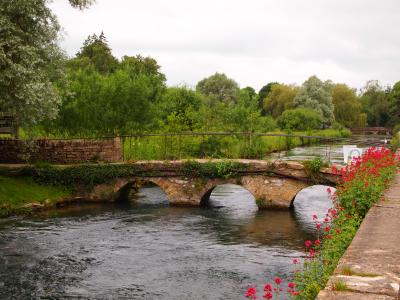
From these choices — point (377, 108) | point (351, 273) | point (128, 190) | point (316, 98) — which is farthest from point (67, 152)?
point (377, 108)

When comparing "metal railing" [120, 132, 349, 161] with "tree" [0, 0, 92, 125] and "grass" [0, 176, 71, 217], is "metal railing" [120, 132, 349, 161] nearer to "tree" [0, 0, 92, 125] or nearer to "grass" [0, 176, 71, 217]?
"grass" [0, 176, 71, 217]

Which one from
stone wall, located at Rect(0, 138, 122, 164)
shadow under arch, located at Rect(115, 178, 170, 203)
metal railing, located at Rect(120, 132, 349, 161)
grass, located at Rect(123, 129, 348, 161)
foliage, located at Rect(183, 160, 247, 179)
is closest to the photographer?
foliage, located at Rect(183, 160, 247, 179)

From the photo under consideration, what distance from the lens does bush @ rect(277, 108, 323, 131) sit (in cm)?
5572

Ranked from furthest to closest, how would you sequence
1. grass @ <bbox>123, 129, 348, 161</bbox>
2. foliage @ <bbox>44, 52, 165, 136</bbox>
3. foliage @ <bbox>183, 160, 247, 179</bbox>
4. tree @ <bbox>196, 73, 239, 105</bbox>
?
tree @ <bbox>196, 73, 239, 105</bbox>, foliage @ <bbox>44, 52, 165, 136</bbox>, grass @ <bbox>123, 129, 348, 161</bbox>, foliage @ <bbox>183, 160, 247, 179</bbox>

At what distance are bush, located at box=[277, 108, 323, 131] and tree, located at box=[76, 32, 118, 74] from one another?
20.3 meters

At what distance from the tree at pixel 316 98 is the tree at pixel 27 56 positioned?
164 ft

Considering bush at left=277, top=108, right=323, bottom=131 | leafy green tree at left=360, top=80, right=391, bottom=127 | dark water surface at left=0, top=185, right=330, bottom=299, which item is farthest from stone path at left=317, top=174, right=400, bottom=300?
leafy green tree at left=360, top=80, right=391, bottom=127

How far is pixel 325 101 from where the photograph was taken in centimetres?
6612

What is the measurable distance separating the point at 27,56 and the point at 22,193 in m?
6.67

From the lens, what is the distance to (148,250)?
14617 mm

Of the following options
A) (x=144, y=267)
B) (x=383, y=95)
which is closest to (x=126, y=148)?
(x=144, y=267)

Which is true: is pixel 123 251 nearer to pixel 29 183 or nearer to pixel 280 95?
pixel 29 183

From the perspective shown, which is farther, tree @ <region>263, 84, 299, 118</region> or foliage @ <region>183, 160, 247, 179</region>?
tree @ <region>263, 84, 299, 118</region>

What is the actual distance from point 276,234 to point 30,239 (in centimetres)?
809
